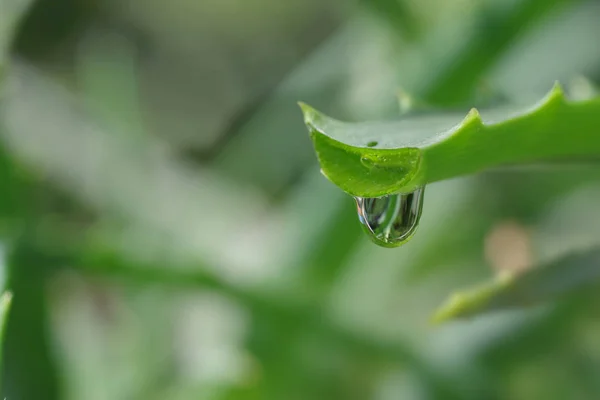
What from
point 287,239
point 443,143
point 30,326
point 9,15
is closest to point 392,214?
point 443,143

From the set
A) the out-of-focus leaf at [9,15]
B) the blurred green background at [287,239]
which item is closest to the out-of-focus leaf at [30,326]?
the blurred green background at [287,239]

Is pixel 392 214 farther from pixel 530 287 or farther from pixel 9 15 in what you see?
pixel 9 15

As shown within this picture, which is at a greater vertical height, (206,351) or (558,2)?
(558,2)

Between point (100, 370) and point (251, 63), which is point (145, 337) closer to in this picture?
point (100, 370)

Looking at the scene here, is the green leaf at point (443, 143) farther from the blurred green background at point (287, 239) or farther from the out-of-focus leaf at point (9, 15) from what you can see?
the out-of-focus leaf at point (9, 15)

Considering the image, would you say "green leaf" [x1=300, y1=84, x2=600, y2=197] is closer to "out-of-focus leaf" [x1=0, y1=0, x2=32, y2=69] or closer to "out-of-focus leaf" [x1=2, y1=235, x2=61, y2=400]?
"out-of-focus leaf" [x1=2, y1=235, x2=61, y2=400]

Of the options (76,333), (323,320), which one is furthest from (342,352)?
(76,333)
